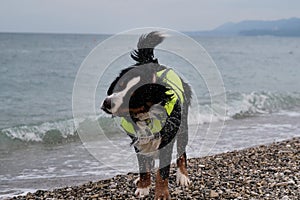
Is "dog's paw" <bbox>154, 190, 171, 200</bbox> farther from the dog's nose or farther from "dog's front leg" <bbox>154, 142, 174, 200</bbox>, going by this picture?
the dog's nose

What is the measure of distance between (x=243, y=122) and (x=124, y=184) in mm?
8484

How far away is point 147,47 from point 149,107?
851 millimetres

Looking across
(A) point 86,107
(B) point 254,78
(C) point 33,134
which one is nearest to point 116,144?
(C) point 33,134

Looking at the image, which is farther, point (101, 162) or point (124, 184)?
point (101, 162)

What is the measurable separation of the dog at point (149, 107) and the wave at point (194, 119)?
1.80 m

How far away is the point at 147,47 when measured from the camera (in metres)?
5.27

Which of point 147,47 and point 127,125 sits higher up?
point 147,47

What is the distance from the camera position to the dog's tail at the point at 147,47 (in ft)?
17.0

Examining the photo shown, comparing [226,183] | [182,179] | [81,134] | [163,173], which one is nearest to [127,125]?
[163,173]

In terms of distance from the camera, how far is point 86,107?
14258 millimetres

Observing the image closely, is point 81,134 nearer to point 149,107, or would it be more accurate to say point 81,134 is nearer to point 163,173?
point 163,173

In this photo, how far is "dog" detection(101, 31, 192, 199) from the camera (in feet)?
14.9

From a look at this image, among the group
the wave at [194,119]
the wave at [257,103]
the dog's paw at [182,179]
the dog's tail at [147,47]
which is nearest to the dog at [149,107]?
the dog's tail at [147,47]

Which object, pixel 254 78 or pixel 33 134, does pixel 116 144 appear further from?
pixel 254 78
